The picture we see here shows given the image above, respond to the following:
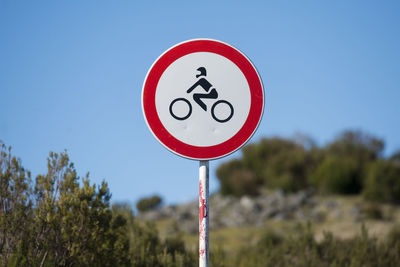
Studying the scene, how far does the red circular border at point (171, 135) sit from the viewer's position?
12.9 feet

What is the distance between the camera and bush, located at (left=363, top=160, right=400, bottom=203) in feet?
132

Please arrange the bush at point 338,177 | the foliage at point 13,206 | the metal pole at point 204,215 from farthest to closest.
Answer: the bush at point 338,177 < the foliage at point 13,206 < the metal pole at point 204,215

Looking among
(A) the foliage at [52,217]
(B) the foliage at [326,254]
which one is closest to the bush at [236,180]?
(B) the foliage at [326,254]

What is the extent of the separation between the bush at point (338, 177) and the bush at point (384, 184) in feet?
9.06

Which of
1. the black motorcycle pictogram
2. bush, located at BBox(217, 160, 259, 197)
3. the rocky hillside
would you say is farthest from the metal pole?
bush, located at BBox(217, 160, 259, 197)

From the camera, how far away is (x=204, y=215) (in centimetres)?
389

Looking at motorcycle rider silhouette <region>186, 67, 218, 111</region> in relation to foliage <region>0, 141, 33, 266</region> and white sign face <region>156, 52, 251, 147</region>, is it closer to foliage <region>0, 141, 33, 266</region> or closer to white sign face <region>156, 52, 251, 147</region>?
white sign face <region>156, 52, 251, 147</region>

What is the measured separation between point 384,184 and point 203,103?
39.7 metres

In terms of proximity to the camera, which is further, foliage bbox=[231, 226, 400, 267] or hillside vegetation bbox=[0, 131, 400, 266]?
foliage bbox=[231, 226, 400, 267]

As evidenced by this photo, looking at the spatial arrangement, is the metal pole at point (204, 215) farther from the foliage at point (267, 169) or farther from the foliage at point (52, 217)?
the foliage at point (267, 169)

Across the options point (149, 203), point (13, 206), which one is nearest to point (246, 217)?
point (149, 203)

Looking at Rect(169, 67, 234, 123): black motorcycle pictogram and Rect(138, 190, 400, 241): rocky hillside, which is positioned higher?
Rect(138, 190, 400, 241): rocky hillside

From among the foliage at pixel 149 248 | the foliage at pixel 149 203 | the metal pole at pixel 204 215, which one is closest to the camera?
the metal pole at pixel 204 215

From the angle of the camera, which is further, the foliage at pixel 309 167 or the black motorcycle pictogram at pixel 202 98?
the foliage at pixel 309 167
